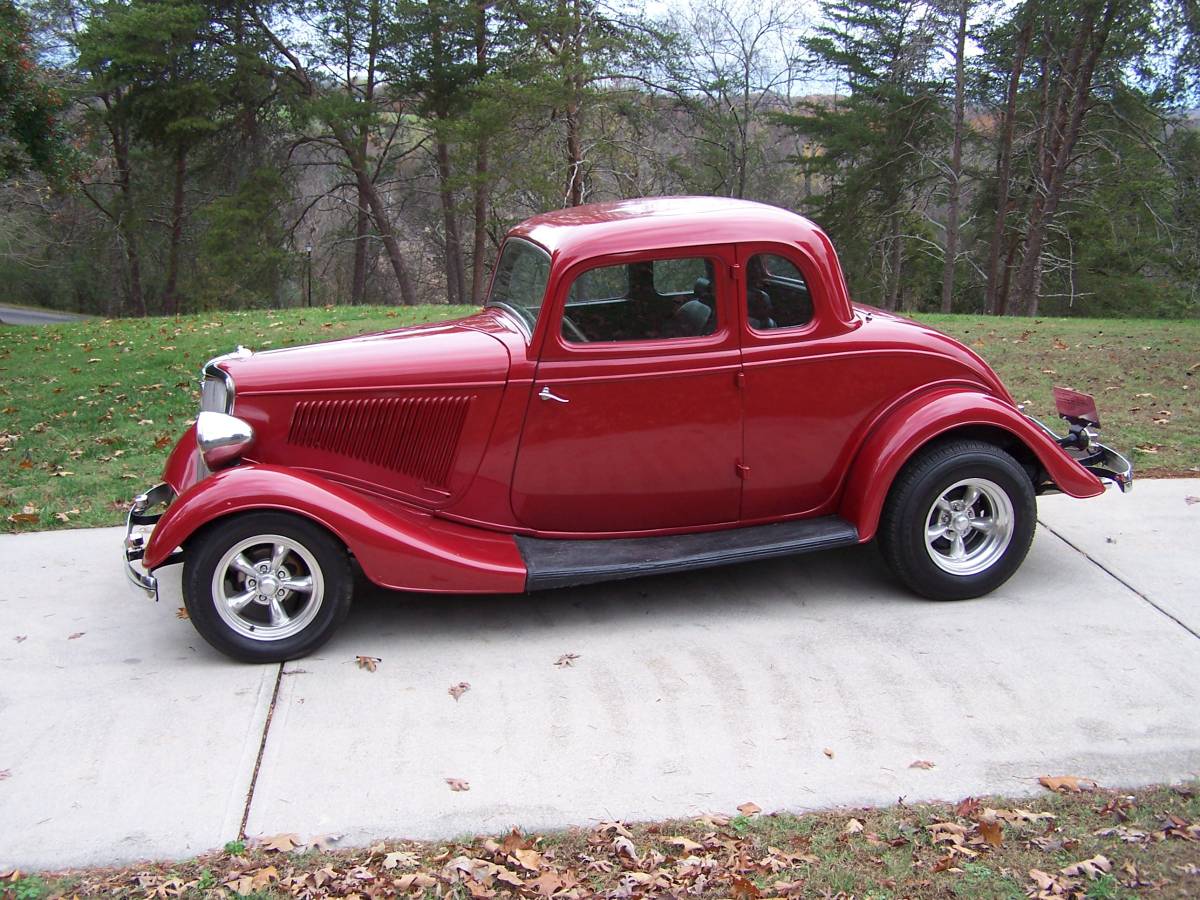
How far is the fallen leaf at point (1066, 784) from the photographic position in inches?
129

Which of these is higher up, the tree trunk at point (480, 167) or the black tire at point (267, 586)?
the tree trunk at point (480, 167)

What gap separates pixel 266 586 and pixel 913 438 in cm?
289

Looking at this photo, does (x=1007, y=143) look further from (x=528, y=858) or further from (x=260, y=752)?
(x=528, y=858)

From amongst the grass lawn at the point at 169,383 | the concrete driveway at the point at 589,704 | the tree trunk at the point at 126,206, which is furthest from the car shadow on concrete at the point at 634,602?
the tree trunk at the point at 126,206

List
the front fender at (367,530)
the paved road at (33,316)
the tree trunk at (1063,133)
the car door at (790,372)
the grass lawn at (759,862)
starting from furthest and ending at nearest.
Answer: the paved road at (33,316) → the tree trunk at (1063,133) → the car door at (790,372) → the front fender at (367,530) → the grass lawn at (759,862)

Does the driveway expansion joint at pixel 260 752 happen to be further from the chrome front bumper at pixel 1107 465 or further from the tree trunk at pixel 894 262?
the tree trunk at pixel 894 262

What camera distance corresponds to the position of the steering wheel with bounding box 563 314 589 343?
4.40 metres

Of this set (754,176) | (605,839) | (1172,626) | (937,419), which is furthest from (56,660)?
(754,176)

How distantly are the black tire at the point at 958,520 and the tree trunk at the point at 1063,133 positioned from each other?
20374 mm

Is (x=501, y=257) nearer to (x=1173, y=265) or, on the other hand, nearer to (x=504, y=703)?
(x=504, y=703)

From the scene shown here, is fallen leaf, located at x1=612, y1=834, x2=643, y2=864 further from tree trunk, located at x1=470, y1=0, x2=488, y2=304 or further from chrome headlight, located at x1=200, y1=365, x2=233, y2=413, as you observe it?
tree trunk, located at x1=470, y1=0, x2=488, y2=304

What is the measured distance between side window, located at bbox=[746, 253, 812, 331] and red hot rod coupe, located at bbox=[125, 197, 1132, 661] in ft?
0.03

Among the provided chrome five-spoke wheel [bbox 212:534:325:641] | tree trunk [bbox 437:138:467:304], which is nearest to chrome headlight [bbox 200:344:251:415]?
chrome five-spoke wheel [bbox 212:534:325:641]

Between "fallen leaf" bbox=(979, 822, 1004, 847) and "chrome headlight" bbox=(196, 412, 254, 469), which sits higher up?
"chrome headlight" bbox=(196, 412, 254, 469)
